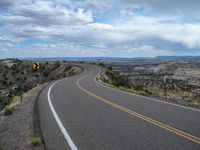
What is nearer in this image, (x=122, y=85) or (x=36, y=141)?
(x=36, y=141)

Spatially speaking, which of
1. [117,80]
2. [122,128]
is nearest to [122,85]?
[117,80]

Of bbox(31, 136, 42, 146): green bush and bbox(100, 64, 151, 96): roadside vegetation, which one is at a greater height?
bbox(31, 136, 42, 146): green bush

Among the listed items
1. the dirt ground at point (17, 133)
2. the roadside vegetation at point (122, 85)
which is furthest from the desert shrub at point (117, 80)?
the dirt ground at point (17, 133)

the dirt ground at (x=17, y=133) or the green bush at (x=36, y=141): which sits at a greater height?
the green bush at (x=36, y=141)

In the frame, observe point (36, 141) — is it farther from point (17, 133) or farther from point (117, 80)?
point (117, 80)

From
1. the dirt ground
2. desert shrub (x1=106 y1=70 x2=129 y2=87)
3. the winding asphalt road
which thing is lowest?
desert shrub (x1=106 y1=70 x2=129 y2=87)

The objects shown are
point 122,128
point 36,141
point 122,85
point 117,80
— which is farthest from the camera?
point 117,80

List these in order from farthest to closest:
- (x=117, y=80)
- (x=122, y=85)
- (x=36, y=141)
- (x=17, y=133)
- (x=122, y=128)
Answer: (x=117, y=80) → (x=122, y=85) → (x=17, y=133) → (x=122, y=128) → (x=36, y=141)

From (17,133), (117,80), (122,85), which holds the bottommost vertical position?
(122,85)

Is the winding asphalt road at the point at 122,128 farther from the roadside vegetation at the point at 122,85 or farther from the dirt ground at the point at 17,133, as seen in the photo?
the roadside vegetation at the point at 122,85

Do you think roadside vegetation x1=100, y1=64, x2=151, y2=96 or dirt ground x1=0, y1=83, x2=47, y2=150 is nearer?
dirt ground x1=0, y1=83, x2=47, y2=150

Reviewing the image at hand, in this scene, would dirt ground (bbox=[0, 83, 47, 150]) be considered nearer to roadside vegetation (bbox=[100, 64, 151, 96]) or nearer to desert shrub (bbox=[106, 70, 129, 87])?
roadside vegetation (bbox=[100, 64, 151, 96])

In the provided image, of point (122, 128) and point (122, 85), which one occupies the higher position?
point (122, 128)

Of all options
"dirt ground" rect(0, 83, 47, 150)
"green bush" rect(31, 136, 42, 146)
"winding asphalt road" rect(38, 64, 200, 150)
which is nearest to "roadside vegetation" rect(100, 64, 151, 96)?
"winding asphalt road" rect(38, 64, 200, 150)
